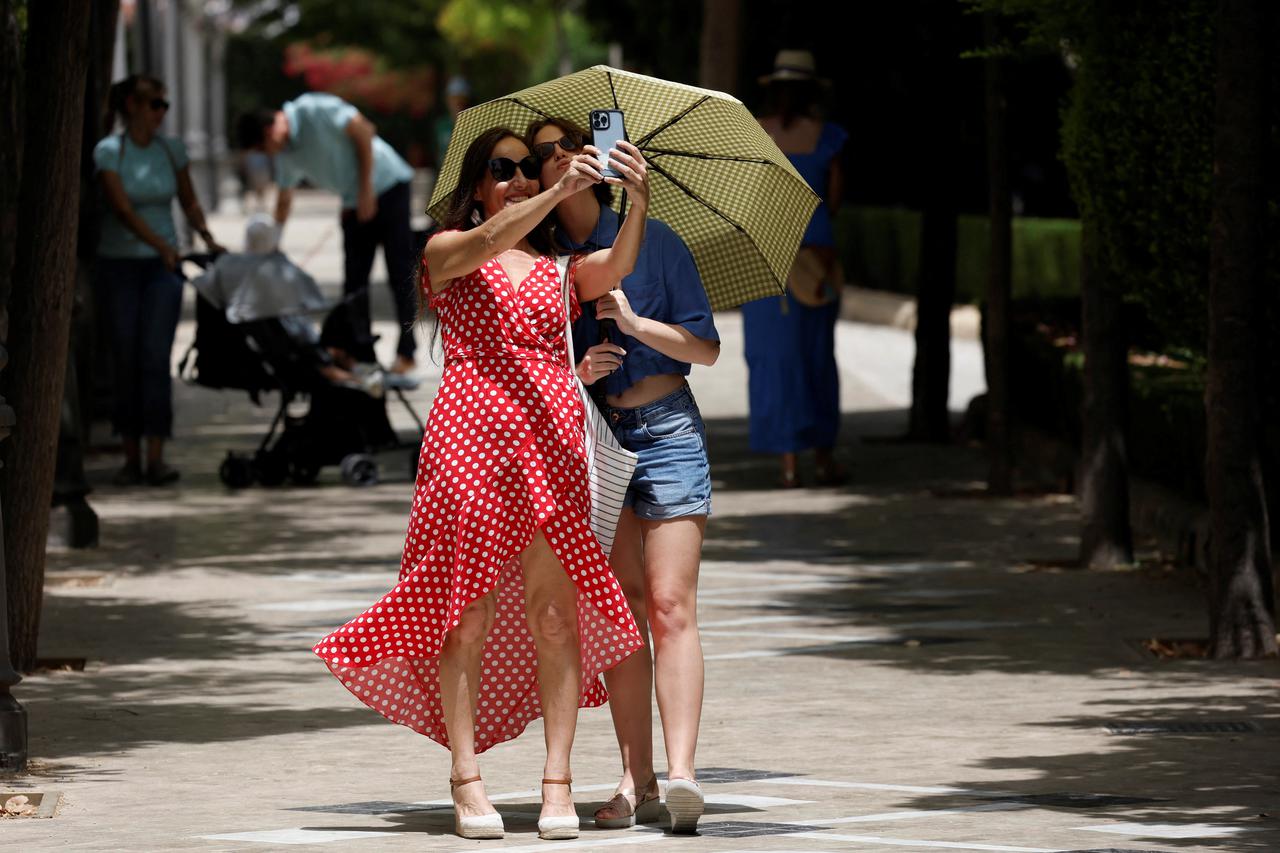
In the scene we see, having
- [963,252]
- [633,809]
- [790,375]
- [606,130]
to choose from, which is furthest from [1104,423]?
[963,252]

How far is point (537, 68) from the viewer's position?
7888cm

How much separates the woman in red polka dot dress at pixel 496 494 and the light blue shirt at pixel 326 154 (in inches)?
383

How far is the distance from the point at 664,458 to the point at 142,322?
25.6 feet

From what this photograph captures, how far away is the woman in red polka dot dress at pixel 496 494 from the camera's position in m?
6.30

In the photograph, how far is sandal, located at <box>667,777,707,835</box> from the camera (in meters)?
6.25

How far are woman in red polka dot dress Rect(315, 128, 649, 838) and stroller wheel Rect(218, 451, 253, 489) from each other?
7.97 metres

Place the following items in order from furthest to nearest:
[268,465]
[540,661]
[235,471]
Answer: [268,465] < [235,471] < [540,661]

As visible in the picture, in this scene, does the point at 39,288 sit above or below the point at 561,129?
below

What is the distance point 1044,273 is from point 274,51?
270ft

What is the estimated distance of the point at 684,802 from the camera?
6254 mm

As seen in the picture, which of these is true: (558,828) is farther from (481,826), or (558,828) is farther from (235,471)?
(235,471)

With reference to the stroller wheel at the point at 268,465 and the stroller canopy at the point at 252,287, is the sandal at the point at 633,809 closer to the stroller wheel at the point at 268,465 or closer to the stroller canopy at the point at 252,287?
the stroller canopy at the point at 252,287

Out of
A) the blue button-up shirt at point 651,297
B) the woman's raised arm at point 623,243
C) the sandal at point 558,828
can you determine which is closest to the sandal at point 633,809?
the sandal at point 558,828

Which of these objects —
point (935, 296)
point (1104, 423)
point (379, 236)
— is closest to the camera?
point (1104, 423)
